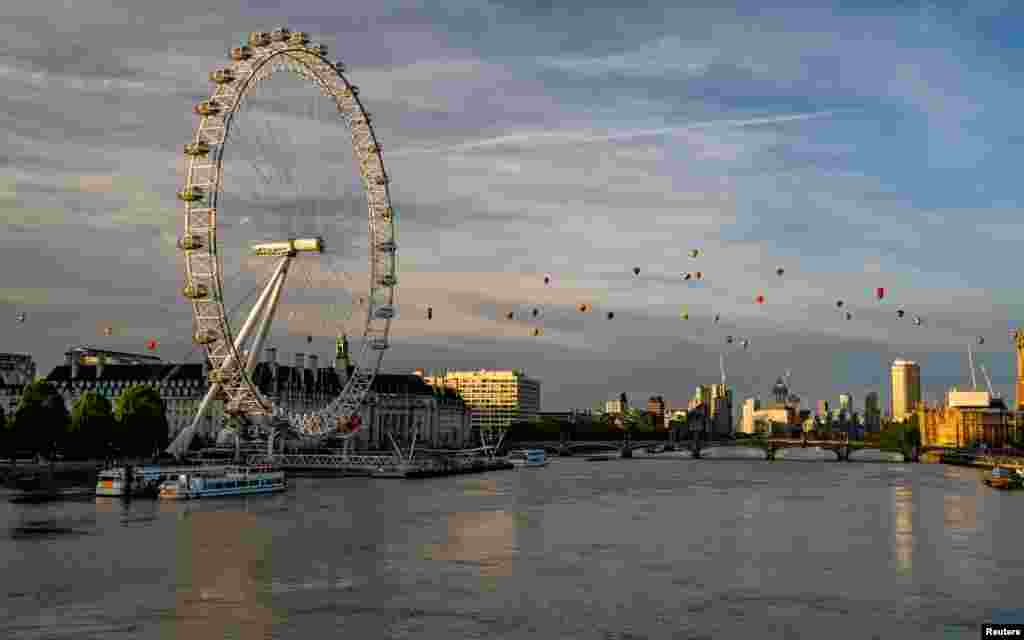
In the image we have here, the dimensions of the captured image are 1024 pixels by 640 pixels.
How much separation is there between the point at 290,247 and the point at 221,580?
3843 centimetres

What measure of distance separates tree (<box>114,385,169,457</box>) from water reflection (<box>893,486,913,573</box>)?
202 feet

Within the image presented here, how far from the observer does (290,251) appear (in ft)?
243

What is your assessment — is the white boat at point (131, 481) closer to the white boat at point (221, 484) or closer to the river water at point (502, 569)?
the white boat at point (221, 484)

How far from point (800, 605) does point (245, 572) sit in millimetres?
19792

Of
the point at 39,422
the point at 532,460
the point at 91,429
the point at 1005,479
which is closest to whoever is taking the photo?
the point at 39,422

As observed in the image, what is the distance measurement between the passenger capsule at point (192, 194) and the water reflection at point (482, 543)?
24.0 metres

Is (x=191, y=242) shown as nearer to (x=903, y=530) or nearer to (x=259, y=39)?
(x=259, y=39)

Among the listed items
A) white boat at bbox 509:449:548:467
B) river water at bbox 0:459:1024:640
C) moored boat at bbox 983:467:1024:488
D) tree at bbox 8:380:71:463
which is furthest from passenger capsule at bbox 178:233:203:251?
white boat at bbox 509:449:548:467

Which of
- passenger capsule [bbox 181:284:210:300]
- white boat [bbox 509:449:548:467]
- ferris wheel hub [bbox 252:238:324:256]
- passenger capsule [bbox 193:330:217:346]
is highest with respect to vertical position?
ferris wheel hub [bbox 252:238:324:256]

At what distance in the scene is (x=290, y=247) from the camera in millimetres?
73875

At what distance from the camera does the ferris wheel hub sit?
72375 mm

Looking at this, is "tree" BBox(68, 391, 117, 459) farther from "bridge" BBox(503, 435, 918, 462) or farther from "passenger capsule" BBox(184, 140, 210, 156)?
"bridge" BBox(503, 435, 918, 462)

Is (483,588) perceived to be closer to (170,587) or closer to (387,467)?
(170,587)

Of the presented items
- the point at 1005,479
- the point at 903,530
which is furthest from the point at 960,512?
the point at 1005,479
